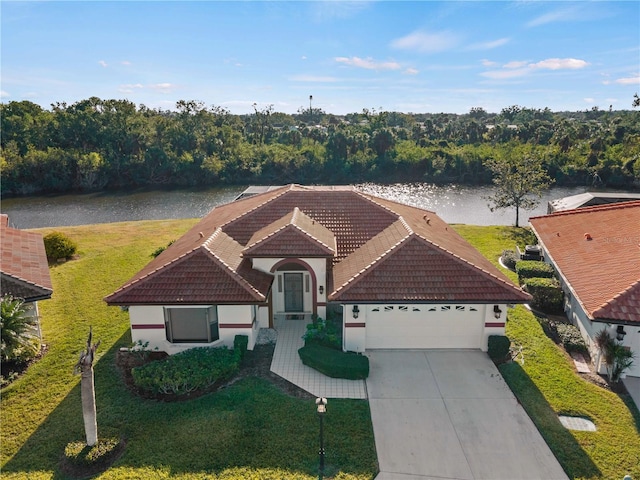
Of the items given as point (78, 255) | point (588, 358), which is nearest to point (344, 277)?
point (588, 358)

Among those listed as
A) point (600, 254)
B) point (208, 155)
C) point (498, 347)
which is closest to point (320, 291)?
point (498, 347)

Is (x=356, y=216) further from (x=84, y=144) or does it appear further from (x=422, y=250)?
(x=84, y=144)

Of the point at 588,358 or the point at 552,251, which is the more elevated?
the point at 552,251

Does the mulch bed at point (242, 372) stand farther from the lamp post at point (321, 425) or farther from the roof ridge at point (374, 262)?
the roof ridge at point (374, 262)

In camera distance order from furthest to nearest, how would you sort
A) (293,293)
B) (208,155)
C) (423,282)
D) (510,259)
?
(208,155) → (510,259) → (293,293) → (423,282)

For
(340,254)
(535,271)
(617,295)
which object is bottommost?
(535,271)

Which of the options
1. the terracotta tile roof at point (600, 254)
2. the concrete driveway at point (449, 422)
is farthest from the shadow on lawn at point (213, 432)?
the terracotta tile roof at point (600, 254)

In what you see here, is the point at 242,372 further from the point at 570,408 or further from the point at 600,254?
the point at 600,254
